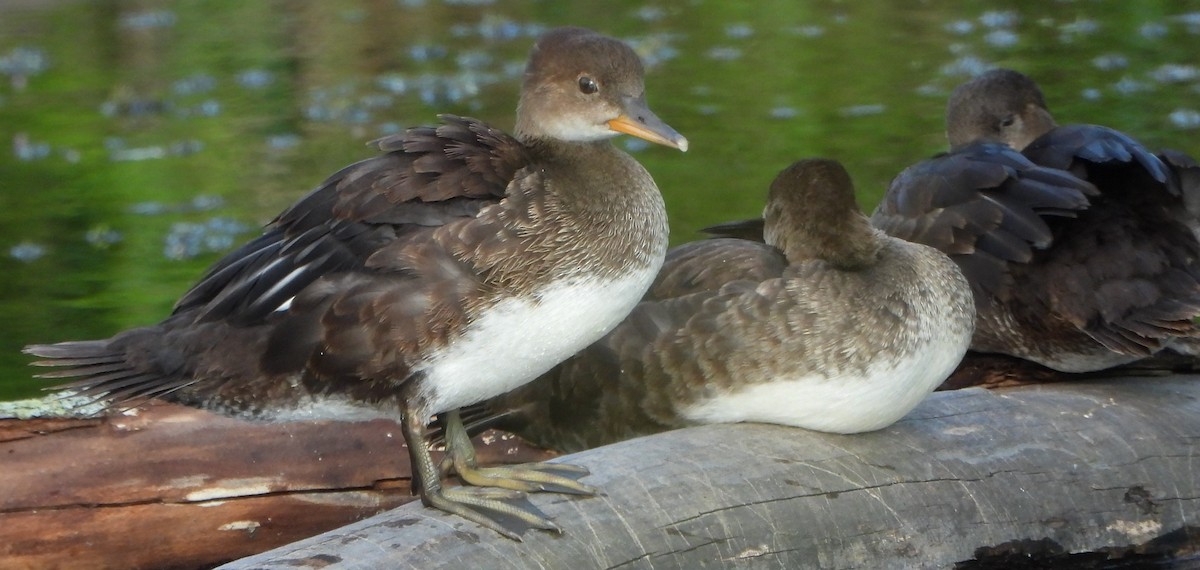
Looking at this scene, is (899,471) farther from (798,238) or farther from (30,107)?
(30,107)

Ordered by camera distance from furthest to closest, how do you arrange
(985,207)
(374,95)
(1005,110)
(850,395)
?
(374,95)
(1005,110)
(985,207)
(850,395)

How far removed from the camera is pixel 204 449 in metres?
3.58

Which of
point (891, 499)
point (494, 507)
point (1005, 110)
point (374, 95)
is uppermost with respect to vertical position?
point (374, 95)

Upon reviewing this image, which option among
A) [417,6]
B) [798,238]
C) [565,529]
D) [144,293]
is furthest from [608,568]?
[417,6]

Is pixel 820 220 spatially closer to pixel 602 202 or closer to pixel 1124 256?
pixel 602 202

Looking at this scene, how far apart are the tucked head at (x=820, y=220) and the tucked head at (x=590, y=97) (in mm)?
378

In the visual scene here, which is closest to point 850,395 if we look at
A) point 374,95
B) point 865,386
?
point 865,386

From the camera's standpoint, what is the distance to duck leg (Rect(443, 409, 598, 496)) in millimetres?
→ 3190

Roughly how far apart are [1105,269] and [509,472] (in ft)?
5.47

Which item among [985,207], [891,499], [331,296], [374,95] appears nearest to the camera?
[331,296]

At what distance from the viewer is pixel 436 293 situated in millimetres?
3188

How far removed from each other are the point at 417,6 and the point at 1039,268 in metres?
7.60

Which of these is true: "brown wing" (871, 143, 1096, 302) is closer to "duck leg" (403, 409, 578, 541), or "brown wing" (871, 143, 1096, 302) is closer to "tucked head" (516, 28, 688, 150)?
"tucked head" (516, 28, 688, 150)

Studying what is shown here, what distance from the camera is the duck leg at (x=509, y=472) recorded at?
10.5 feet
